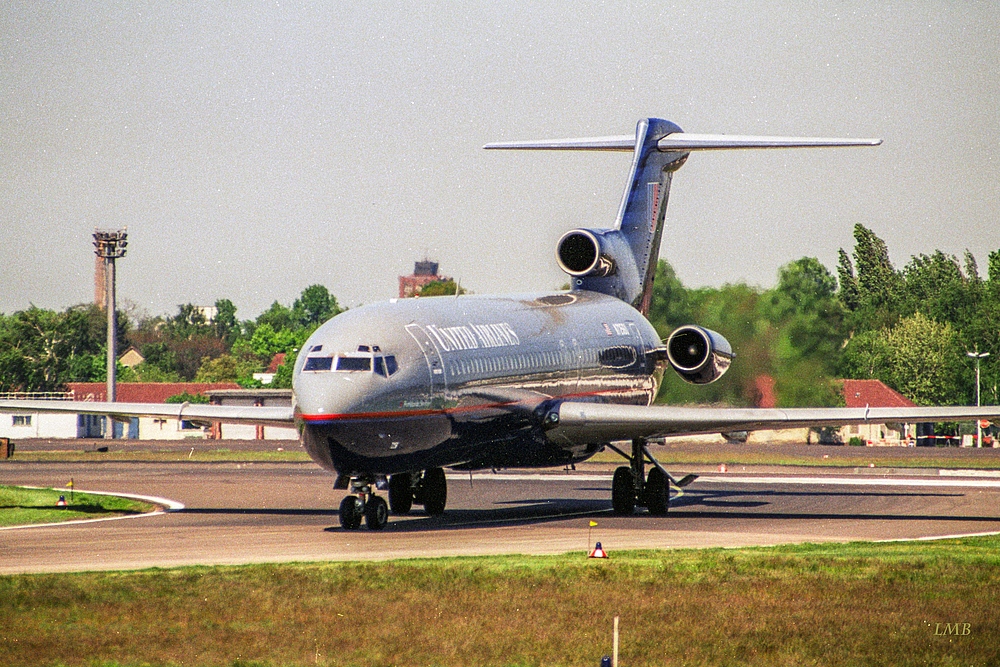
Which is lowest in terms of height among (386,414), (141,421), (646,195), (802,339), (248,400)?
(141,421)

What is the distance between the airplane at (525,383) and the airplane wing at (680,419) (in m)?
0.04

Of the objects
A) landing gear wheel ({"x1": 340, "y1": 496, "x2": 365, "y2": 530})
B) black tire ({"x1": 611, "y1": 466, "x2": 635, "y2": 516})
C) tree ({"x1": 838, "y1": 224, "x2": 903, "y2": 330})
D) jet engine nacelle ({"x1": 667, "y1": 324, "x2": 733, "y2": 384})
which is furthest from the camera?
tree ({"x1": 838, "y1": 224, "x2": 903, "y2": 330})

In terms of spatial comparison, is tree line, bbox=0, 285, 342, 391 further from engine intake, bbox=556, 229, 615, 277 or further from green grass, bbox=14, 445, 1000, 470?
engine intake, bbox=556, 229, 615, 277

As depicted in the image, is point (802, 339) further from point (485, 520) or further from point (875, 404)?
point (875, 404)

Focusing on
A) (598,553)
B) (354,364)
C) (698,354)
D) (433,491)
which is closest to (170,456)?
(698,354)

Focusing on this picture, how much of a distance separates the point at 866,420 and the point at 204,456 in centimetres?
4157

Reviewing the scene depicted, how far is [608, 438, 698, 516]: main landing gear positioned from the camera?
33.6 meters

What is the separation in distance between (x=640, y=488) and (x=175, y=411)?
36.0ft

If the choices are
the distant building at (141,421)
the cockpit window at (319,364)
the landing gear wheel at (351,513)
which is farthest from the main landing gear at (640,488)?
the distant building at (141,421)

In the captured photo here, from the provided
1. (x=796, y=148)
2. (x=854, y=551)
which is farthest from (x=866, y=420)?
(x=796, y=148)

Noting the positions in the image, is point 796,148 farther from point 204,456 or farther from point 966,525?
point 204,456

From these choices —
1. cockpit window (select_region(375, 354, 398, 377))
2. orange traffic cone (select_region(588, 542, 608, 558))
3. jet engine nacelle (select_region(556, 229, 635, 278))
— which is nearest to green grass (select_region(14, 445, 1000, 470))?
jet engine nacelle (select_region(556, 229, 635, 278))

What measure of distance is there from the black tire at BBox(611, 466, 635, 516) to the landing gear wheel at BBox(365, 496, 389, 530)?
7558 mm

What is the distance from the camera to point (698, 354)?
121 feet
